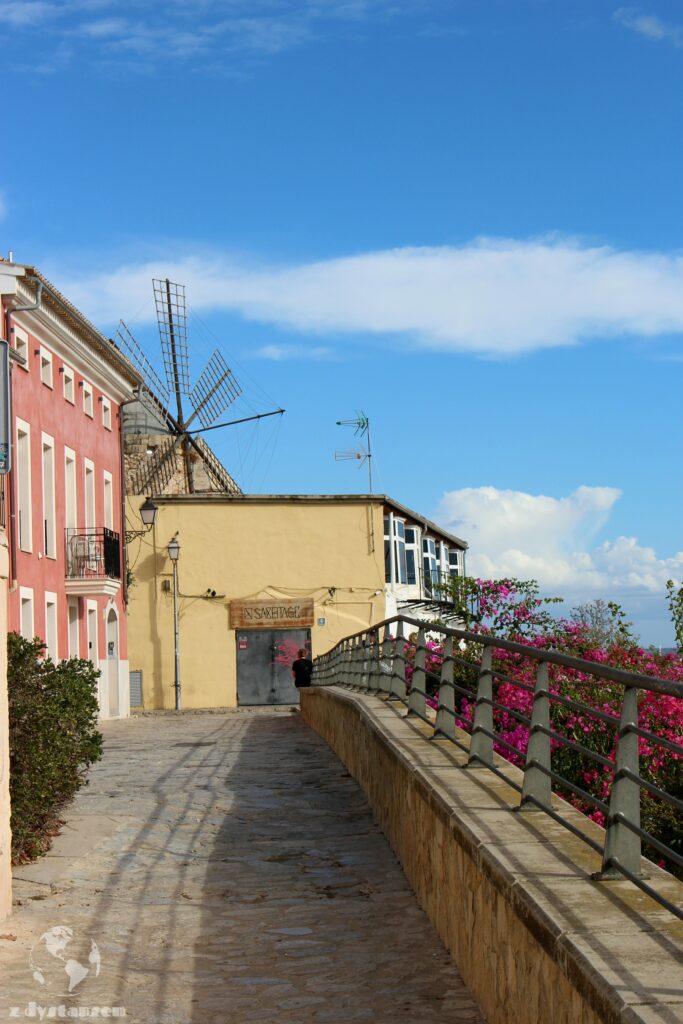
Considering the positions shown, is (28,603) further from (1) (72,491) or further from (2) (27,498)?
(1) (72,491)

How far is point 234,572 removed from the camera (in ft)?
141

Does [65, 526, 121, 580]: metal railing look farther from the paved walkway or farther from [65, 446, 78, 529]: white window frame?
the paved walkway

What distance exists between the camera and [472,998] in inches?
248

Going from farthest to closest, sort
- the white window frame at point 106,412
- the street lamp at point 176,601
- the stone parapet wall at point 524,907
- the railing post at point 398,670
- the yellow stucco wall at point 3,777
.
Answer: the street lamp at point 176,601, the white window frame at point 106,412, the railing post at point 398,670, the yellow stucco wall at point 3,777, the stone parapet wall at point 524,907

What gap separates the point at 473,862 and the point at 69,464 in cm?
2761

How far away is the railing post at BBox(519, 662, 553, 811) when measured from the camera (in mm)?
6371

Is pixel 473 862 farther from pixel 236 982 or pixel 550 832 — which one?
pixel 236 982

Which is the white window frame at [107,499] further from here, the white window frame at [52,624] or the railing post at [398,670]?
the railing post at [398,670]

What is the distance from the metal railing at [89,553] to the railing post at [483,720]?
24494 mm

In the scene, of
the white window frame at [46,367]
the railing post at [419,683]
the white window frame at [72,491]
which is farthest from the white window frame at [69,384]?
the railing post at [419,683]

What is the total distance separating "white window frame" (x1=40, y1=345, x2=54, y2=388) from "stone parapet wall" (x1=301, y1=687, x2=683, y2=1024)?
22.2 m

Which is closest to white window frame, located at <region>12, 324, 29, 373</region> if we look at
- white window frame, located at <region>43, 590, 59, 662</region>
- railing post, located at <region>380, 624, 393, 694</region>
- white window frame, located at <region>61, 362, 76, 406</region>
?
white window frame, located at <region>61, 362, 76, 406</region>

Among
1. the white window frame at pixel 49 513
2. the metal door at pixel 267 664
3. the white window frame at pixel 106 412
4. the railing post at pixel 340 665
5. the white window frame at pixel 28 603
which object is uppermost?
the white window frame at pixel 106 412

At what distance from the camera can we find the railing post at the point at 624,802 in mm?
4910
